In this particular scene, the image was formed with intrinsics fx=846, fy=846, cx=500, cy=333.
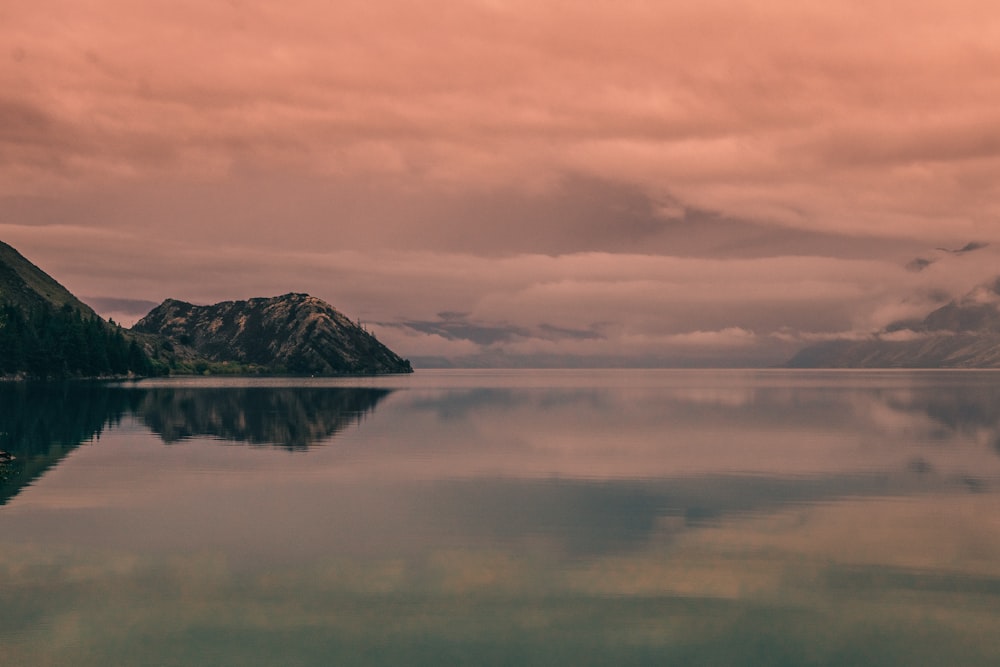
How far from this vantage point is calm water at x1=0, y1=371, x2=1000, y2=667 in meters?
24.0

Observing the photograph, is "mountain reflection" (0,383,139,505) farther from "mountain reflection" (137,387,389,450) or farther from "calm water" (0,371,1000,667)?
"mountain reflection" (137,387,389,450)

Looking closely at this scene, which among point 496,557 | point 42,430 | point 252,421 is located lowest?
point 252,421

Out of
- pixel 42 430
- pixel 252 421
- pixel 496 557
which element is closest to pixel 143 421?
pixel 252 421

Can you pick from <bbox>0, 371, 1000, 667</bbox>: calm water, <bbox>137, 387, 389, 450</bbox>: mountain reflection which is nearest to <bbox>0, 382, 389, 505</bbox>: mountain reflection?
<bbox>137, 387, 389, 450</bbox>: mountain reflection

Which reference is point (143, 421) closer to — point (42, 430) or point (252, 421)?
point (252, 421)

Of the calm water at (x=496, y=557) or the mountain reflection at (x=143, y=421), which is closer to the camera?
the calm water at (x=496, y=557)

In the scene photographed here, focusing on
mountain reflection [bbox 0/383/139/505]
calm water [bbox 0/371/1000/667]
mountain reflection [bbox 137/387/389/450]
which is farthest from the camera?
mountain reflection [bbox 137/387/389/450]

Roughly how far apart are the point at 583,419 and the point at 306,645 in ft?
320

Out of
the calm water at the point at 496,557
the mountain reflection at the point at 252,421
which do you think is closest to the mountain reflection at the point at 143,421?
the mountain reflection at the point at 252,421

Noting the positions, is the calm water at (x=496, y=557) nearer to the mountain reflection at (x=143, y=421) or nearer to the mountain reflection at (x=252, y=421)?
the mountain reflection at (x=143, y=421)

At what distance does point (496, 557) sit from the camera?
34344mm

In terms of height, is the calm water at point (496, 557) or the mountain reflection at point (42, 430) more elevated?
the mountain reflection at point (42, 430)

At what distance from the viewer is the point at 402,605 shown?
27297mm

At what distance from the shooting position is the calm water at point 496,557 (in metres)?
24.0
